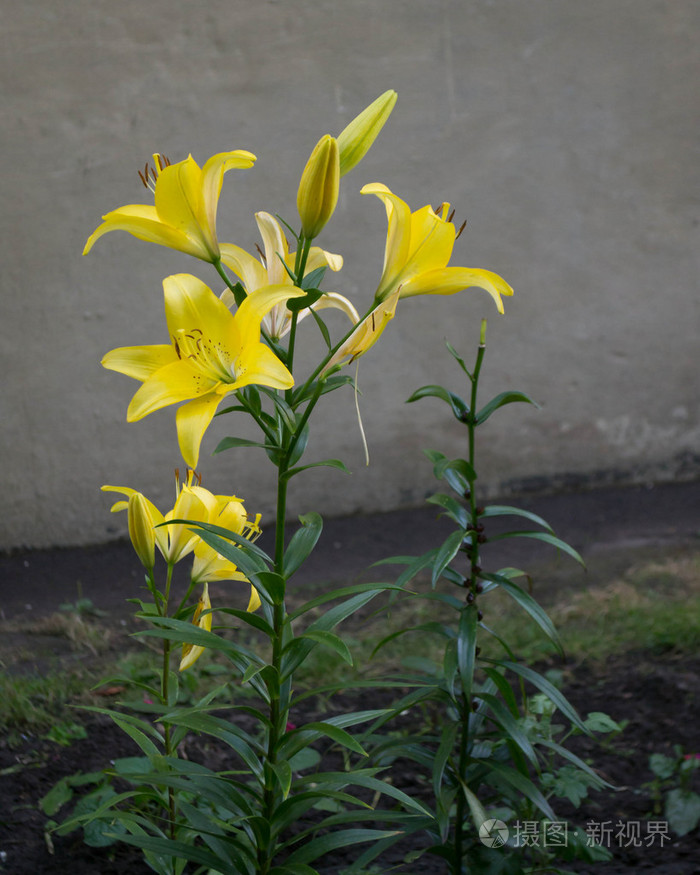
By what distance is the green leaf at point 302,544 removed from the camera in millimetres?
1042

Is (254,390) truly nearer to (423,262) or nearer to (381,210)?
(423,262)

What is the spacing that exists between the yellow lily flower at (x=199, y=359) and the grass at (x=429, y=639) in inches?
35.8

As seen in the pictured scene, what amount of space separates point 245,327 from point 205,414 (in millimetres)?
103

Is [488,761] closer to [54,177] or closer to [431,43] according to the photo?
[54,177]

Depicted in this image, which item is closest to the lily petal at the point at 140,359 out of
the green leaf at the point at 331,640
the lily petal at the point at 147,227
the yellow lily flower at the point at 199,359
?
the yellow lily flower at the point at 199,359

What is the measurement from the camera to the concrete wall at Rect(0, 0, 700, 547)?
2908 mm

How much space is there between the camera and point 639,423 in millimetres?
3656

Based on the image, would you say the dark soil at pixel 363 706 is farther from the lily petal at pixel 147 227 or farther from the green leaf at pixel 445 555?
the lily petal at pixel 147 227

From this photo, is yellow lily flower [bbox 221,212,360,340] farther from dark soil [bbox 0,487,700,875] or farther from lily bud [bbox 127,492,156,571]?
dark soil [bbox 0,487,700,875]

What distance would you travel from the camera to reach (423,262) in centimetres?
94

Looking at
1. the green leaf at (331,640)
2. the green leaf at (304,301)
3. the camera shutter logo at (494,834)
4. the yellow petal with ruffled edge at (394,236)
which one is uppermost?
the yellow petal with ruffled edge at (394,236)

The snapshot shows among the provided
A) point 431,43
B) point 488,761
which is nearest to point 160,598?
point 488,761

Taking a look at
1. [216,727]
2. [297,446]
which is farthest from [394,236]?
[216,727]

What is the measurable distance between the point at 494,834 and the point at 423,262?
2.77ft
